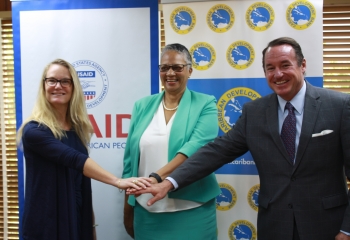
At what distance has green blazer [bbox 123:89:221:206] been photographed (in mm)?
2432

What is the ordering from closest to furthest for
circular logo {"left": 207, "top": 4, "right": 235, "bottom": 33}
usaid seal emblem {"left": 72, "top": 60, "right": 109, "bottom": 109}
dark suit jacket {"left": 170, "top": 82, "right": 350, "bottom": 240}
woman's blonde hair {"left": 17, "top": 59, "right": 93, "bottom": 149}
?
dark suit jacket {"left": 170, "top": 82, "right": 350, "bottom": 240}
woman's blonde hair {"left": 17, "top": 59, "right": 93, "bottom": 149}
circular logo {"left": 207, "top": 4, "right": 235, "bottom": 33}
usaid seal emblem {"left": 72, "top": 60, "right": 109, "bottom": 109}

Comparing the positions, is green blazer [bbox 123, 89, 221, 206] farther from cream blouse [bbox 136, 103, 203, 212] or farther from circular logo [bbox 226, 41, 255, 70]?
circular logo [bbox 226, 41, 255, 70]

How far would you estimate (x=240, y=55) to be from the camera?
3127 millimetres

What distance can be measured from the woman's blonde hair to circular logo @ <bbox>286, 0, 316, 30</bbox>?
5.87ft

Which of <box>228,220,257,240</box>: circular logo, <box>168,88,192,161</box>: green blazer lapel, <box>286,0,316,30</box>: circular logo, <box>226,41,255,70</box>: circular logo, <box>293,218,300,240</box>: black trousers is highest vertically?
<box>286,0,316,30</box>: circular logo

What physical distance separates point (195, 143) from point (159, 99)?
0.43 m

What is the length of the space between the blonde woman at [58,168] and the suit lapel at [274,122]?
2.74ft

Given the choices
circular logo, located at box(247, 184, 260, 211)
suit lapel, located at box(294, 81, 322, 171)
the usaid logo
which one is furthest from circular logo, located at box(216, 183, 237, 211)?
the usaid logo

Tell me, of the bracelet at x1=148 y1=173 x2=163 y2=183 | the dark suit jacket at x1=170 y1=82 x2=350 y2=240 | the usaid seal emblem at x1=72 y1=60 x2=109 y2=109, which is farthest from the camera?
the usaid seal emblem at x1=72 y1=60 x2=109 y2=109

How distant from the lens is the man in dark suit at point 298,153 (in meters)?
1.99

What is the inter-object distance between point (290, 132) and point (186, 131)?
68 cm

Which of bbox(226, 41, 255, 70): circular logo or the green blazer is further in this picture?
bbox(226, 41, 255, 70): circular logo

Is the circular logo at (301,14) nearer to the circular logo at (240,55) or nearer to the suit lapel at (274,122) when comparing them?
the circular logo at (240,55)

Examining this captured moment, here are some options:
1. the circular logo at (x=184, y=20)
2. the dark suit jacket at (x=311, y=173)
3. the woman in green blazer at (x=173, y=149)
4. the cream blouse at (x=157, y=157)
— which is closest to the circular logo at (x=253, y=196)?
the woman in green blazer at (x=173, y=149)
